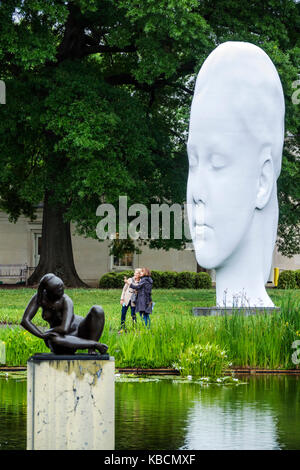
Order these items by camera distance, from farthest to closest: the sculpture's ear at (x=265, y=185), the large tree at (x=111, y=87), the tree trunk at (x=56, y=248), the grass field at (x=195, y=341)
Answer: the tree trunk at (x=56, y=248), the large tree at (x=111, y=87), the sculpture's ear at (x=265, y=185), the grass field at (x=195, y=341)

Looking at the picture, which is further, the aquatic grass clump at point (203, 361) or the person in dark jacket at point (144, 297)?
the person in dark jacket at point (144, 297)

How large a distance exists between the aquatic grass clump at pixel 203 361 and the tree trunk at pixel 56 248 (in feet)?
73.7

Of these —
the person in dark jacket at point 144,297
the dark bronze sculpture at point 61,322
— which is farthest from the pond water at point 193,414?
the person in dark jacket at point 144,297

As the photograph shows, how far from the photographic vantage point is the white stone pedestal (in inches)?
291

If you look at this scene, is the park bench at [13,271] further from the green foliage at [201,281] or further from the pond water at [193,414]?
the pond water at [193,414]

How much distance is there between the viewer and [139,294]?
61.9ft

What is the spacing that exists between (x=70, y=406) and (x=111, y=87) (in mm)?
24200

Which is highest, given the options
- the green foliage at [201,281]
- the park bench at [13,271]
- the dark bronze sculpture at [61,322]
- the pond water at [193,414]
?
the park bench at [13,271]

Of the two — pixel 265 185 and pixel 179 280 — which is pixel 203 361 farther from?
pixel 179 280

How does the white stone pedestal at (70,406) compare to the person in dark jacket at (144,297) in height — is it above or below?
below

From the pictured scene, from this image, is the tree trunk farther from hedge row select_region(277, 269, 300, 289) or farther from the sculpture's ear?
the sculpture's ear

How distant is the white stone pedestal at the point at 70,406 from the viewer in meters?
7.39

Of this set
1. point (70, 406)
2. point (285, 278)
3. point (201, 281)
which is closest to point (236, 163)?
point (70, 406)

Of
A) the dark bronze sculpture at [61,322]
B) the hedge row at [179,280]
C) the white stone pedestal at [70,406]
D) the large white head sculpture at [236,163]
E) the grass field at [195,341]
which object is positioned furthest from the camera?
the hedge row at [179,280]
